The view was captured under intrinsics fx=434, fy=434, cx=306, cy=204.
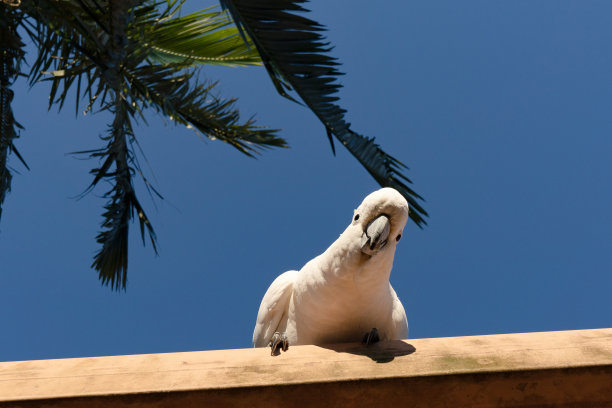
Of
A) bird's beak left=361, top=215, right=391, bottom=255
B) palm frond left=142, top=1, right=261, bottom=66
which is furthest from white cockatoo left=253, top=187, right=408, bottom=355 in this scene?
palm frond left=142, top=1, right=261, bottom=66

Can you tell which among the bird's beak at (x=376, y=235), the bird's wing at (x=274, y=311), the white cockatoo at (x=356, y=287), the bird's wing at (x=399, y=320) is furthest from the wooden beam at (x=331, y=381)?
the bird's wing at (x=274, y=311)

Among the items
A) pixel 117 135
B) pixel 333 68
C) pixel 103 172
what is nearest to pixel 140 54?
pixel 117 135

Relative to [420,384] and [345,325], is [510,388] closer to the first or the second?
[420,384]

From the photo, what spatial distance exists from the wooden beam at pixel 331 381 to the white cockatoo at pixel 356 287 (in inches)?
18.2

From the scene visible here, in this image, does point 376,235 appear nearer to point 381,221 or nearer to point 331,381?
point 381,221

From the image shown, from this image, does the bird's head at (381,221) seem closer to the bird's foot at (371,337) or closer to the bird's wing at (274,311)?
the bird's foot at (371,337)

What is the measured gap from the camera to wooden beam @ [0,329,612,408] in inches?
42.1

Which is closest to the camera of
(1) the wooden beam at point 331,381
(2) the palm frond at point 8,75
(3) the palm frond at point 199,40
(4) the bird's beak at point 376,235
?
(1) the wooden beam at point 331,381

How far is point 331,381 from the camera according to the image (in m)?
1.10

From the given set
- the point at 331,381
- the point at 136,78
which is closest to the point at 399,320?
the point at 331,381

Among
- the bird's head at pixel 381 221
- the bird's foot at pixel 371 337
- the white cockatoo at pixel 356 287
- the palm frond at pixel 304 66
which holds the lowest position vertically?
the bird's foot at pixel 371 337

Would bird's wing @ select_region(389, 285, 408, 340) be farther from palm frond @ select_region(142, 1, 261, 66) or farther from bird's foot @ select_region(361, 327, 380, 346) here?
palm frond @ select_region(142, 1, 261, 66)

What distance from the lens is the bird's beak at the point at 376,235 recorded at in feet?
5.67

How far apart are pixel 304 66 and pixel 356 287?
41.4 inches
